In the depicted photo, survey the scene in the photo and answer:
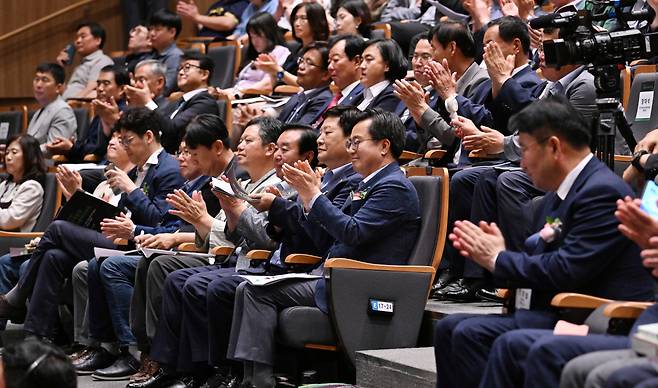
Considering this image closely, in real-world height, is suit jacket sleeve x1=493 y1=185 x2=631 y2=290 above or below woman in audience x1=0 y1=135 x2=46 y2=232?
above

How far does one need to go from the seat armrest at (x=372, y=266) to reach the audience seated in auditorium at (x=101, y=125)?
347cm

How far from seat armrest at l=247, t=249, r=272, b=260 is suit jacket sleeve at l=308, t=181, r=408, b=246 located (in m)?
0.51

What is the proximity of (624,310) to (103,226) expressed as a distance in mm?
2989

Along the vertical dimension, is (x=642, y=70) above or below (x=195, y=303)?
above

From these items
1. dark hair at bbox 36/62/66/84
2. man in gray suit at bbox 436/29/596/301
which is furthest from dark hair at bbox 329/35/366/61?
dark hair at bbox 36/62/66/84

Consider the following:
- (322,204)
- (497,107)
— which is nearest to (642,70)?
(497,107)

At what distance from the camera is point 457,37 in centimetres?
499

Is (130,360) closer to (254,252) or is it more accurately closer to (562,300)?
(254,252)

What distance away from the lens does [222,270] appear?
4.64m

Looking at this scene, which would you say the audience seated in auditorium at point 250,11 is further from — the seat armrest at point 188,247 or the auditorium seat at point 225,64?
the seat armrest at point 188,247

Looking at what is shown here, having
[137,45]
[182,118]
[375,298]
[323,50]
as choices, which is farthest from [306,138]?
[137,45]

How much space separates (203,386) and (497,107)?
160 cm

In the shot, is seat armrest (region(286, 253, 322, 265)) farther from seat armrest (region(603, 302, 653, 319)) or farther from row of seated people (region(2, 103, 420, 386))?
seat armrest (region(603, 302, 653, 319))

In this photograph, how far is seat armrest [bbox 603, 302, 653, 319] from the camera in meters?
2.87
